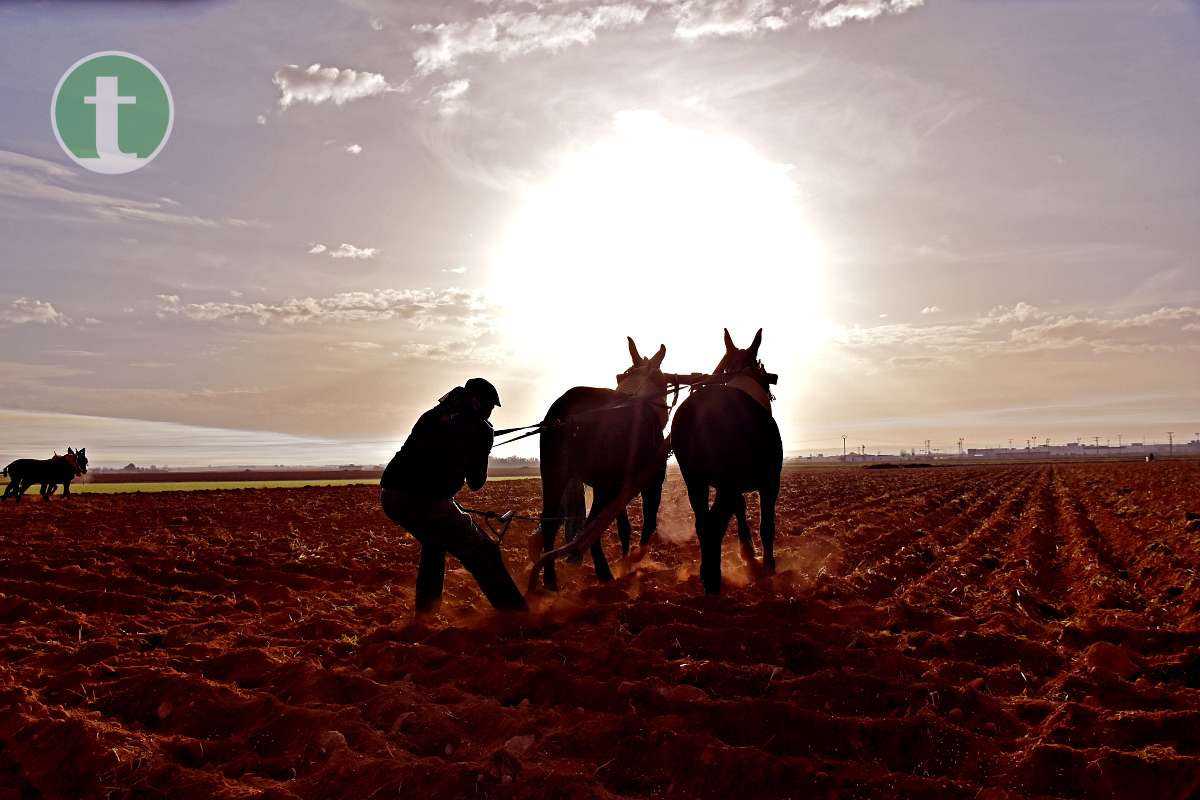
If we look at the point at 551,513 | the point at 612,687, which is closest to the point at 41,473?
the point at 551,513

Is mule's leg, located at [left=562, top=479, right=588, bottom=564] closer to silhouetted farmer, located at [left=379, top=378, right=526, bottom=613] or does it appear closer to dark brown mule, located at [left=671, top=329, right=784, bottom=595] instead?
dark brown mule, located at [left=671, top=329, right=784, bottom=595]

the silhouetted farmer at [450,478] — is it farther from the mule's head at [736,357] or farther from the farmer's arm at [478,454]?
the mule's head at [736,357]

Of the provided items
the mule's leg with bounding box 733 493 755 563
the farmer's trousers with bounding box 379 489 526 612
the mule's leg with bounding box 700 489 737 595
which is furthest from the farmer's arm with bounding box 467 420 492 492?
the mule's leg with bounding box 733 493 755 563

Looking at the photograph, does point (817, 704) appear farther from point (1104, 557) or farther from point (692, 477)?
point (1104, 557)

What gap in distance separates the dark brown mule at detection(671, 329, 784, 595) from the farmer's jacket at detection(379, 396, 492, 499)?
234 centimetres

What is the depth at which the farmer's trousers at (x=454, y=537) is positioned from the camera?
6.56 metres

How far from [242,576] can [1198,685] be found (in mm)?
10112

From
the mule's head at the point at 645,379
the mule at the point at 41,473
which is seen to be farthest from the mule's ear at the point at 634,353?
the mule at the point at 41,473

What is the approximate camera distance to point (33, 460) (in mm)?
28297

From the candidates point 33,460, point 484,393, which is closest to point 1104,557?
point 484,393

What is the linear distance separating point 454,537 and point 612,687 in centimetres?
226

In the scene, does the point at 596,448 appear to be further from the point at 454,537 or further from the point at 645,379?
the point at 454,537

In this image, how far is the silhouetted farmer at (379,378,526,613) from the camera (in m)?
6.55

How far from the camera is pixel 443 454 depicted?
6543mm
